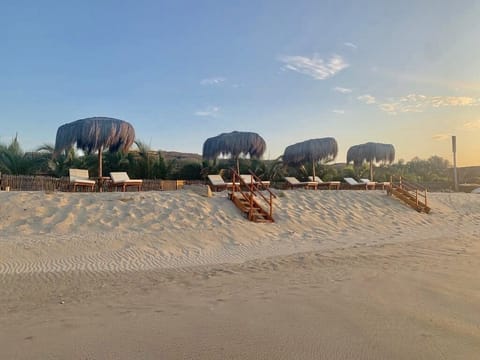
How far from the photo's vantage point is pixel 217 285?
4.38m

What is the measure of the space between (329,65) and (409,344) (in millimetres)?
13138

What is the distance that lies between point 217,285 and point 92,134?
32.2 feet

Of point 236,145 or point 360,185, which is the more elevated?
point 236,145

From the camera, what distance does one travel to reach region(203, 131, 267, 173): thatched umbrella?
15586 mm

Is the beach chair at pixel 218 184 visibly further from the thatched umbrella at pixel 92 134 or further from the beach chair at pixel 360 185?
the beach chair at pixel 360 185

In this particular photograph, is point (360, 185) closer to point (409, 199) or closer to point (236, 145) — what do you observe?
point (409, 199)

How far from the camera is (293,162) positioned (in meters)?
18.0

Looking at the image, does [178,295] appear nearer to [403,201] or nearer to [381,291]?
[381,291]

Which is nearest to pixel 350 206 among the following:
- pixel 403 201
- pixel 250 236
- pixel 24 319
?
pixel 403 201

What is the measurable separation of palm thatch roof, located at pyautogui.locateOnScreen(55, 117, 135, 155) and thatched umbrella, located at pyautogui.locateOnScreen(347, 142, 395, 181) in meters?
12.4

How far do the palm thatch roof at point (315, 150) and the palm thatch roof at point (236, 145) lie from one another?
7.57 ft

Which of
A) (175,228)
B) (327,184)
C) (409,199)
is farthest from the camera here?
(327,184)

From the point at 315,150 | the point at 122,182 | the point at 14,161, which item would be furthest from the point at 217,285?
the point at 14,161

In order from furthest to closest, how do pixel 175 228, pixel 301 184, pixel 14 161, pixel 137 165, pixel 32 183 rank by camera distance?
pixel 137 165, pixel 301 184, pixel 14 161, pixel 32 183, pixel 175 228
